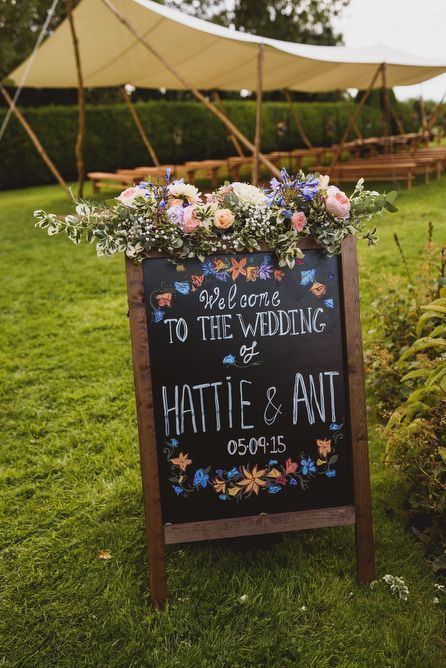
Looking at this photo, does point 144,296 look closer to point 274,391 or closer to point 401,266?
point 274,391

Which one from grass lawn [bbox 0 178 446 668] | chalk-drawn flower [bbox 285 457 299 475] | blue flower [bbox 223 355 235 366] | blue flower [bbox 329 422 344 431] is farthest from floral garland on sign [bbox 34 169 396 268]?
grass lawn [bbox 0 178 446 668]

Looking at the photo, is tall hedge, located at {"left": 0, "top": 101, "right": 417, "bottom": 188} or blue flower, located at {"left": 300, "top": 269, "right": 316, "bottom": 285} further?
tall hedge, located at {"left": 0, "top": 101, "right": 417, "bottom": 188}

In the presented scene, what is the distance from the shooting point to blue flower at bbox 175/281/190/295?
6.63 feet

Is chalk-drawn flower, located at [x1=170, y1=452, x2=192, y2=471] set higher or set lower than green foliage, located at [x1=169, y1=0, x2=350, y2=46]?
lower

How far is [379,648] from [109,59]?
1045 cm

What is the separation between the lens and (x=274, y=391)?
7.04 feet

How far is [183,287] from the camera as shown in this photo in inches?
79.8

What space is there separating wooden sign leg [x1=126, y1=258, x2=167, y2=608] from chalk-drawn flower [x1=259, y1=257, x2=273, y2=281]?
0.43 metres

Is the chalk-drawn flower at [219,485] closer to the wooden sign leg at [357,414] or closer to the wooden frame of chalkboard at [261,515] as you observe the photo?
the wooden frame of chalkboard at [261,515]

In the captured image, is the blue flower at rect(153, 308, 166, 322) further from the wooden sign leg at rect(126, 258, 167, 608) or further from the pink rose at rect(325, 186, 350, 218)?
the pink rose at rect(325, 186, 350, 218)

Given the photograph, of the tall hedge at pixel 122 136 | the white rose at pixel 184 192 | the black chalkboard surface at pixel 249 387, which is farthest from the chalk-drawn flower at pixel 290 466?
the tall hedge at pixel 122 136

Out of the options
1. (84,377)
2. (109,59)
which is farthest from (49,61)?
(84,377)

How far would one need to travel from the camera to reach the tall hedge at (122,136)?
1683 centimetres

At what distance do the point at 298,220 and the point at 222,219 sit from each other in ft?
0.86
